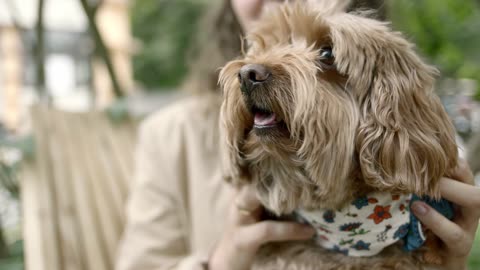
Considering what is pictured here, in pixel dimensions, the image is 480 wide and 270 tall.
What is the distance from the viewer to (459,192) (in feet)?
3.84

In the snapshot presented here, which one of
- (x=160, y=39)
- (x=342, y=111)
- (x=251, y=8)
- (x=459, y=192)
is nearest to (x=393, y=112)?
(x=342, y=111)

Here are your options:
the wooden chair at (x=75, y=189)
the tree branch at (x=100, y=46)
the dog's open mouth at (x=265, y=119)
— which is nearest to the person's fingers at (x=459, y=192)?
the dog's open mouth at (x=265, y=119)

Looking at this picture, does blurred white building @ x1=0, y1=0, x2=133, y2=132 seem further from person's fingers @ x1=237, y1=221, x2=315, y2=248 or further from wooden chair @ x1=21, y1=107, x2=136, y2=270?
person's fingers @ x1=237, y1=221, x2=315, y2=248

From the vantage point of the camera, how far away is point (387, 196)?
1.18 m

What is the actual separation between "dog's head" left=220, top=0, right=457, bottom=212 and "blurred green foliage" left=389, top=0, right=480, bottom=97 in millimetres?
440

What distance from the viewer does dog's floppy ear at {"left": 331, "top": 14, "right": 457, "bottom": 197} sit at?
1083 millimetres

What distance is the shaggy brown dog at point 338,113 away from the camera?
1086mm

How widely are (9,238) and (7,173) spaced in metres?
0.31

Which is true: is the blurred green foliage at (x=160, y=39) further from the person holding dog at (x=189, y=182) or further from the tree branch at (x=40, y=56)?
the person holding dog at (x=189, y=182)

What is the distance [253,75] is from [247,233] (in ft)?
1.61

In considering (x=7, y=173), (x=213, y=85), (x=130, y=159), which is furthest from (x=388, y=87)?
(x=7, y=173)

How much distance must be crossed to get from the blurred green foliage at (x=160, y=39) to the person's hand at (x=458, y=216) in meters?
6.29

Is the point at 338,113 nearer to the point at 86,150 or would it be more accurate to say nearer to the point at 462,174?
the point at 462,174

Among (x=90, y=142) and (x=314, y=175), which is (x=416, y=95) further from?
(x=90, y=142)
